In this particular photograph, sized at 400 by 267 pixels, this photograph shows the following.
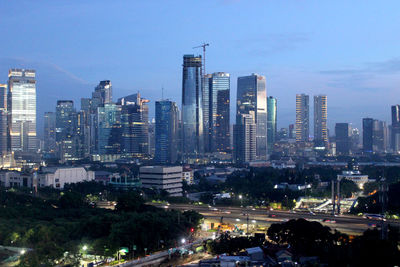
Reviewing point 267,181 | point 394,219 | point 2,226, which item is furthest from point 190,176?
point 2,226

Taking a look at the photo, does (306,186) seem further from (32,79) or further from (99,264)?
(32,79)

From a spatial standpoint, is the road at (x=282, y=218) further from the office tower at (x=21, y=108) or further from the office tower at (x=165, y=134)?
the office tower at (x=21, y=108)

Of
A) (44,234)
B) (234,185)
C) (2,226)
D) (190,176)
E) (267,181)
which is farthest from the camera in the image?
(190,176)

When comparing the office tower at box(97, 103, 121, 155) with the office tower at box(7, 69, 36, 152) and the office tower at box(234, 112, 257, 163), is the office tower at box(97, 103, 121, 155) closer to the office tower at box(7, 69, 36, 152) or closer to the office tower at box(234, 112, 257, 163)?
the office tower at box(7, 69, 36, 152)

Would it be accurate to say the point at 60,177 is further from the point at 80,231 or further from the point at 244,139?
the point at 244,139

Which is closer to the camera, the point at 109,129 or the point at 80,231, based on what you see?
the point at 80,231

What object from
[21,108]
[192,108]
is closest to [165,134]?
[192,108]
